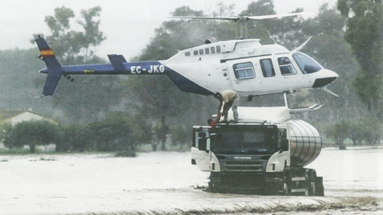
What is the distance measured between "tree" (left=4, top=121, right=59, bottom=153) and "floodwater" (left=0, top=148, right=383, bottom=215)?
1071mm

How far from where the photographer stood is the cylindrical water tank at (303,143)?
142 feet

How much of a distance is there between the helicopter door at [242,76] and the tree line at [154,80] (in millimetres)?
10419

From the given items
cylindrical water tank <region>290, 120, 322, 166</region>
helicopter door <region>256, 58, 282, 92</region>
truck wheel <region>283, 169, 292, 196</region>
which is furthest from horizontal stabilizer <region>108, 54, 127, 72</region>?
truck wheel <region>283, 169, 292, 196</region>

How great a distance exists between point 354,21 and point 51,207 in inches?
1330

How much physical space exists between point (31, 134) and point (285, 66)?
18589mm

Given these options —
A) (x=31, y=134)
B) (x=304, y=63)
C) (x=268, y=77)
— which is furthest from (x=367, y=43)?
(x=31, y=134)

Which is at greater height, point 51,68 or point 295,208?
point 51,68

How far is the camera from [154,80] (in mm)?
65000

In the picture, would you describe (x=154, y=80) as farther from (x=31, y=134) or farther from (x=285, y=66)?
(x=285, y=66)

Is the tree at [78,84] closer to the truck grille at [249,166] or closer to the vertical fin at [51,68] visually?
the vertical fin at [51,68]

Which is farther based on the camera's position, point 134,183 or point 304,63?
point 134,183

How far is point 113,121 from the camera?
63062 millimetres

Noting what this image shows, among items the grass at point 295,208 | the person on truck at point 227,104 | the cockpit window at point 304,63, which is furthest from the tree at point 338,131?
the grass at point 295,208

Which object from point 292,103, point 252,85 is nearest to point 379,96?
point 292,103
